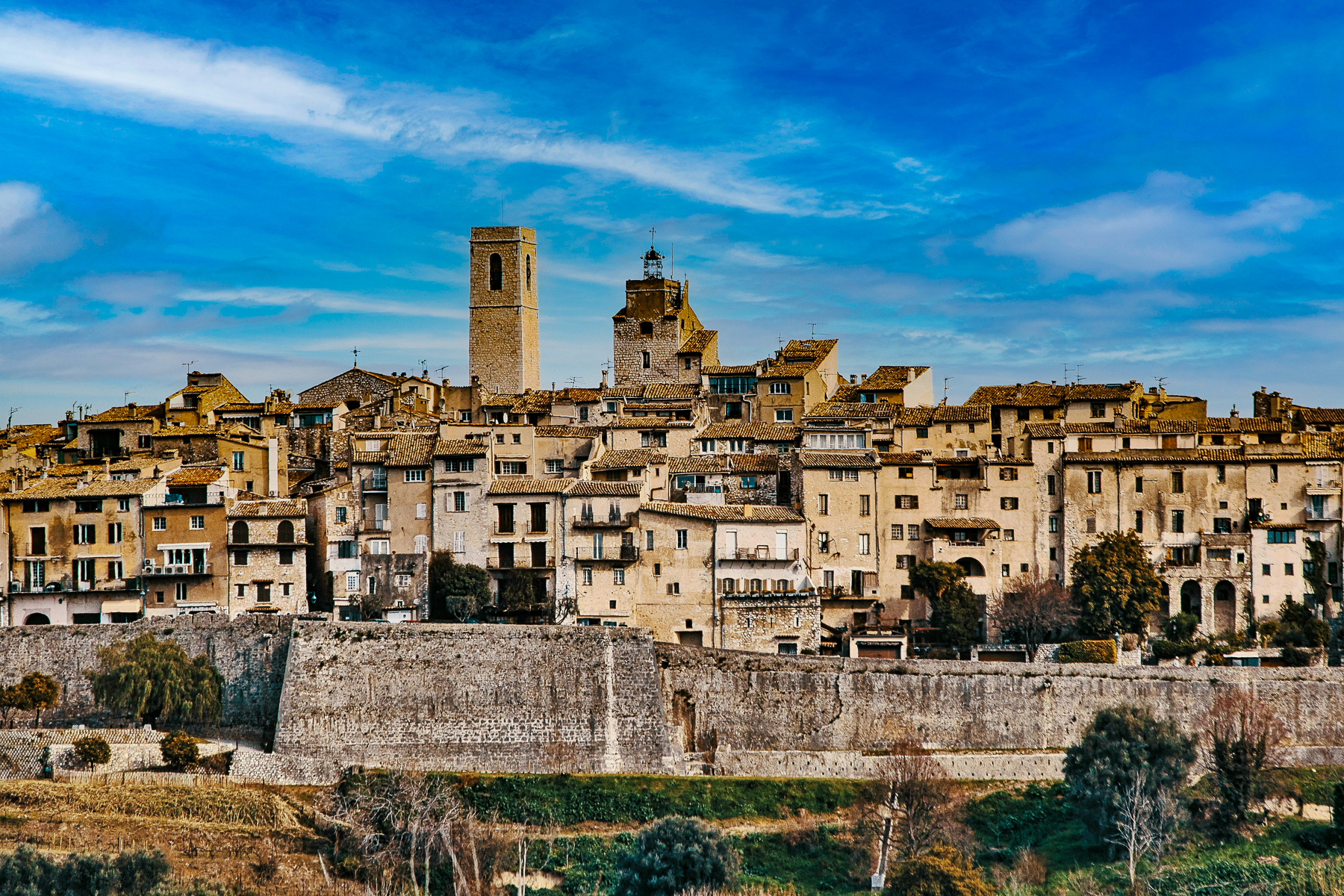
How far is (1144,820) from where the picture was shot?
4038 centimetres

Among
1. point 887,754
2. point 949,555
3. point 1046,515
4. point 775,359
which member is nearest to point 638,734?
point 887,754

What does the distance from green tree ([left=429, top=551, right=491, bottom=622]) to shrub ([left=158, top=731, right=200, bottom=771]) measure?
451 inches

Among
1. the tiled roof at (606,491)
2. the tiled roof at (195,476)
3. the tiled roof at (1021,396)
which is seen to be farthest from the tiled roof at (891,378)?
the tiled roof at (195,476)

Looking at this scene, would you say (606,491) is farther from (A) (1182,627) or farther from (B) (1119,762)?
(A) (1182,627)

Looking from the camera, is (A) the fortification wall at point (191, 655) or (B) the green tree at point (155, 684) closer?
(B) the green tree at point (155, 684)

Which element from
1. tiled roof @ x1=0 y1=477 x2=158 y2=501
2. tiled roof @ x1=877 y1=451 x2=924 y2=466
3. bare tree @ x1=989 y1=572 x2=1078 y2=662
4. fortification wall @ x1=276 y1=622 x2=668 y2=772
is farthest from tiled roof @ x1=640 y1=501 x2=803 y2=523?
tiled roof @ x1=0 y1=477 x2=158 y2=501

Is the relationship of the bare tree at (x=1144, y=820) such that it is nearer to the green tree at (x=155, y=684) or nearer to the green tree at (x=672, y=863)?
the green tree at (x=672, y=863)

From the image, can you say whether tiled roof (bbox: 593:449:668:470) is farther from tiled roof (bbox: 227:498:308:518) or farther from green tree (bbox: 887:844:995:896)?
green tree (bbox: 887:844:995:896)

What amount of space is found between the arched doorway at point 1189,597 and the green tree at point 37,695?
39.4 m

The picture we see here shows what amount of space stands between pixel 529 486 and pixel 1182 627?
2410 cm

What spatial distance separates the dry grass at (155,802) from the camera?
4272 centimetres

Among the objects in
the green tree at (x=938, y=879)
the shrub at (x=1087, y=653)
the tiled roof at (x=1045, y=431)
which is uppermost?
the tiled roof at (x=1045, y=431)

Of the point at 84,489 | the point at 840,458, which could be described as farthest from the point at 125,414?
the point at 840,458

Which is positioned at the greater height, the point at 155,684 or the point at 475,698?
the point at 155,684
